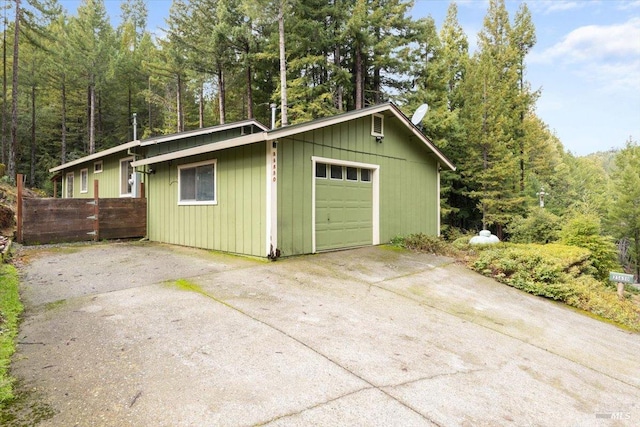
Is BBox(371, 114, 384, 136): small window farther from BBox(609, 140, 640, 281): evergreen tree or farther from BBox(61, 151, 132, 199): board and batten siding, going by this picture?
BBox(609, 140, 640, 281): evergreen tree

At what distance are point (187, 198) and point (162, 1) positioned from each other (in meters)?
19.3

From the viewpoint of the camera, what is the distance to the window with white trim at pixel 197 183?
7781 mm

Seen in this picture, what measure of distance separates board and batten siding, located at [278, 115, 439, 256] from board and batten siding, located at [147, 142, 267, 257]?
1.43 ft

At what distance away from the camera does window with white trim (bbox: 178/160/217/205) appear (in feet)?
25.5

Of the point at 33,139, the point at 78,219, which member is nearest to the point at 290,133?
the point at 78,219

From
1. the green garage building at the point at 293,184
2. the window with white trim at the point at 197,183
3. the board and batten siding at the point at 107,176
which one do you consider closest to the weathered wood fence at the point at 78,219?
the green garage building at the point at 293,184

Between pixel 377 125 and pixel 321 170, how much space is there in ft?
7.53

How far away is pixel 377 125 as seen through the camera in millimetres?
8883

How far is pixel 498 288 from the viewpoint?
6141 millimetres

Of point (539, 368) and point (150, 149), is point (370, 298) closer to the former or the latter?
point (539, 368)

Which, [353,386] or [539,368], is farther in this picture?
[539,368]

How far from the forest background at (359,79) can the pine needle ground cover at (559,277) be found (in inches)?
251

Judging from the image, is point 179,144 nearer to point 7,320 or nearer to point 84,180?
point 84,180

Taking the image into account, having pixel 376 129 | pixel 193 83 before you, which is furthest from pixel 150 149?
pixel 193 83
